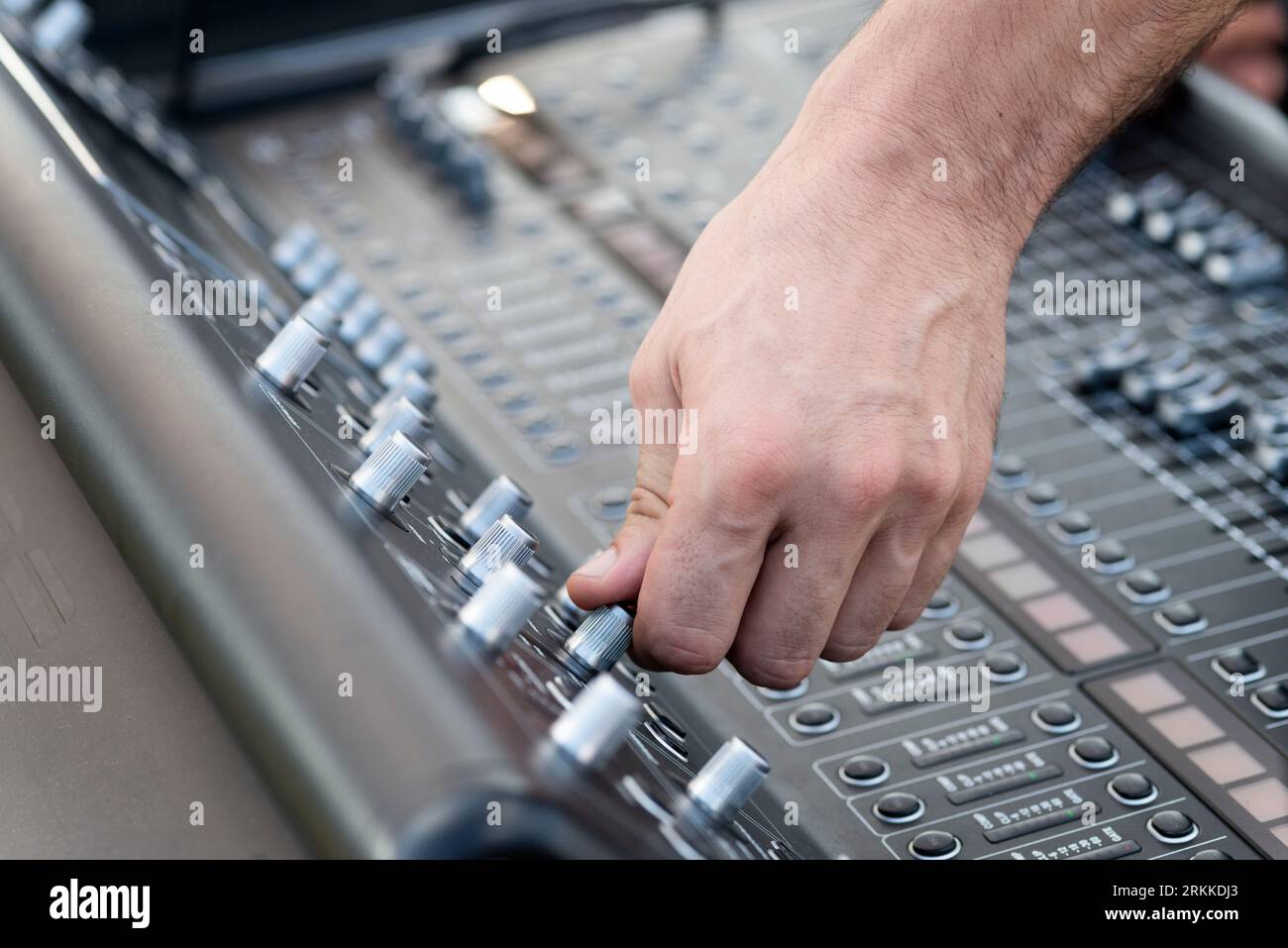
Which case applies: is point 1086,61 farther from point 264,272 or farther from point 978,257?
point 264,272

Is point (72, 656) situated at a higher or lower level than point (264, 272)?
lower

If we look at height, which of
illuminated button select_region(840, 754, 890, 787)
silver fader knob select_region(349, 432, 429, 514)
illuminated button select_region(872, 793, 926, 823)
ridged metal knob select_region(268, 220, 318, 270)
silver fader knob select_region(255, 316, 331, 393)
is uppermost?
ridged metal knob select_region(268, 220, 318, 270)

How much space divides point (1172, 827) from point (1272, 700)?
13cm

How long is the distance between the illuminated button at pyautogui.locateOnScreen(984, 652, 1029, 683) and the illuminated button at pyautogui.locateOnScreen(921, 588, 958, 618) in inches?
1.9

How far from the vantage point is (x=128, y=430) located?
667 mm

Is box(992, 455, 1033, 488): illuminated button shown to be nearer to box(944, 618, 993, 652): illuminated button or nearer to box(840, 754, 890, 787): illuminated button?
box(944, 618, 993, 652): illuminated button

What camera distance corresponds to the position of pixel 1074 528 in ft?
3.28

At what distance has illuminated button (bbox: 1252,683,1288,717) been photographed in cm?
86

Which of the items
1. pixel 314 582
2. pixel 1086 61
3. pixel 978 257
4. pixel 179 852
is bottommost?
pixel 179 852

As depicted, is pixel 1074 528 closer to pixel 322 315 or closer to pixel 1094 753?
pixel 1094 753

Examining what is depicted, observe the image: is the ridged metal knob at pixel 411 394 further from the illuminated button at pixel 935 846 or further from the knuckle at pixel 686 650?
the illuminated button at pixel 935 846

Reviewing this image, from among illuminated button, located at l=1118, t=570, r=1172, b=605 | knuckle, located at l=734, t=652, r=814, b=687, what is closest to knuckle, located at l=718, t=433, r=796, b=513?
knuckle, located at l=734, t=652, r=814, b=687
